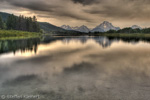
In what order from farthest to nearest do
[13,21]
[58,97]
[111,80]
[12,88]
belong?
1. [13,21]
2. [111,80]
3. [12,88]
4. [58,97]

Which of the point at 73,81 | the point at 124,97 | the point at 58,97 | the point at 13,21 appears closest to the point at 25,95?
the point at 58,97

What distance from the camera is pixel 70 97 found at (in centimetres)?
926

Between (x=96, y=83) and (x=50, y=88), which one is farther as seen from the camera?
(x=96, y=83)

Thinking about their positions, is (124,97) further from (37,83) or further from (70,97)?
(37,83)

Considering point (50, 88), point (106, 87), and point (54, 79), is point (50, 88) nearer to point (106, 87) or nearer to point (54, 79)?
point (54, 79)

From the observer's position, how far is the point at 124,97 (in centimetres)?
946

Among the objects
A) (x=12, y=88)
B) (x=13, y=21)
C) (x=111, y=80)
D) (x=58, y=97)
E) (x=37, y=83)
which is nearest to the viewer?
(x=58, y=97)

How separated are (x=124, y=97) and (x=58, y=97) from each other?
5.01 metres

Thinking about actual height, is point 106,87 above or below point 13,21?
below

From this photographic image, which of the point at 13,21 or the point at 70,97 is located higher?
Result: the point at 13,21

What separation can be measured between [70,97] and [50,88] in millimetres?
2429

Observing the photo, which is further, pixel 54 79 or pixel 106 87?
pixel 54 79

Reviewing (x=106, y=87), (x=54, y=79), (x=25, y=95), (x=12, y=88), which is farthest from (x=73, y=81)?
(x=12, y=88)

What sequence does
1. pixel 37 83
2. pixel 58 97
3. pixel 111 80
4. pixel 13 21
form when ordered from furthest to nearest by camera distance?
pixel 13 21, pixel 111 80, pixel 37 83, pixel 58 97
